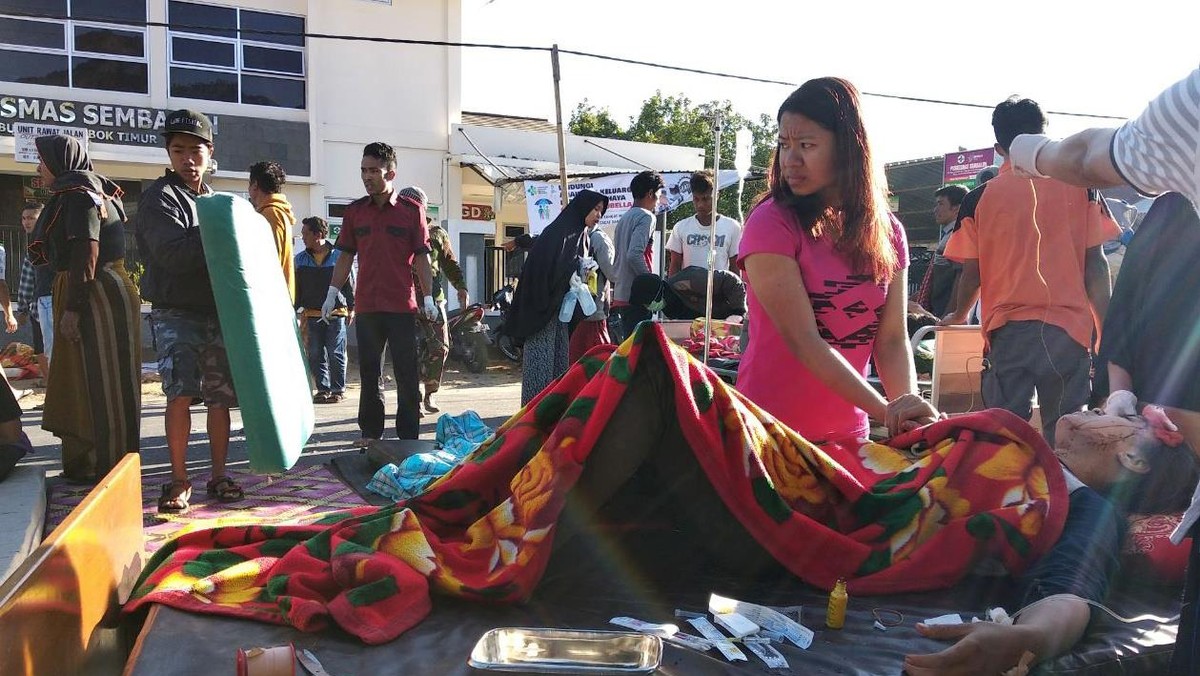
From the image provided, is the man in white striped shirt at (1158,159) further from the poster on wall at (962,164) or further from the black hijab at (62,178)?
the poster on wall at (962,164)

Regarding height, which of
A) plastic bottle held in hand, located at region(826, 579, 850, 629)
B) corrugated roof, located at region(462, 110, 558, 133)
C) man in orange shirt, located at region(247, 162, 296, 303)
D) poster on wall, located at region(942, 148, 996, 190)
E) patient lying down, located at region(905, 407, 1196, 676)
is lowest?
plastic bottle held in hand, located at region(826, 579, 850, 629)

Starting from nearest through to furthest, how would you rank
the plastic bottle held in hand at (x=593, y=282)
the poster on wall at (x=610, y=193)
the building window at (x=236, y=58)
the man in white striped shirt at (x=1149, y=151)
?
the man in white striped shirt at (x=1149, y=151) → the plastic bottle held in hand at (x=593, y=282) → the poster on wall at (x=610, y=193) → the building window at (x=236, y=58)

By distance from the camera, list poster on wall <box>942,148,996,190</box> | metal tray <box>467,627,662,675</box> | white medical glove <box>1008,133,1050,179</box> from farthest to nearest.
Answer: poster on wall <box>942,148,996,190</box> → metal tray <box>467,627,662,675</box> → white medical glove <box>1008,133,1050,179</box>

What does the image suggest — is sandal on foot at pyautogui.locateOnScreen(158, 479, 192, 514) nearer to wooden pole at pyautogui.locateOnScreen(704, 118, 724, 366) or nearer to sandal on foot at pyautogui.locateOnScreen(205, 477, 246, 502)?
sandal on foot at pyautogui.locateOnScreen(205, 477, 246, 502)

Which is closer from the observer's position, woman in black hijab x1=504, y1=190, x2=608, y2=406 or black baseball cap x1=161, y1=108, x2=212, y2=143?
black baseball cap x1=161, y1=108, x2=212, y2=143

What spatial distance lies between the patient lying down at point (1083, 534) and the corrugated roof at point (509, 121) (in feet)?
53.2

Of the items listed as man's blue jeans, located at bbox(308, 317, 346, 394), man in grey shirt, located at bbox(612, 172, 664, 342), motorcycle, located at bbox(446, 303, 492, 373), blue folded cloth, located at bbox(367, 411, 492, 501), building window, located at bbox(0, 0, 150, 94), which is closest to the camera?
blue folded cloth, located at bbox(367, 411, 492, 501)

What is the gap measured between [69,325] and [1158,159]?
14.2 ft


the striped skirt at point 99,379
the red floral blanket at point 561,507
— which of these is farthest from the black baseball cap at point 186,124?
the red floral blanket at point 561,507

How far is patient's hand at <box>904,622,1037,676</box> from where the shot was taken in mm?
1644

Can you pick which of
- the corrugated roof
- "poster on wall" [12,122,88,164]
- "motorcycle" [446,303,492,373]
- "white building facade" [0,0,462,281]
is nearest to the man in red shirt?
"motorcycle" [446,303,492,373]

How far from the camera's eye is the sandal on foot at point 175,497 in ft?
12.3

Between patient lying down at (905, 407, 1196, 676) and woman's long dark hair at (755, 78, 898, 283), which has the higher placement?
woman's long dark hair at (755, 78, 898, 283)

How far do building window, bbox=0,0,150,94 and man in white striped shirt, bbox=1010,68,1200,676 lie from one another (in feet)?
49.4
